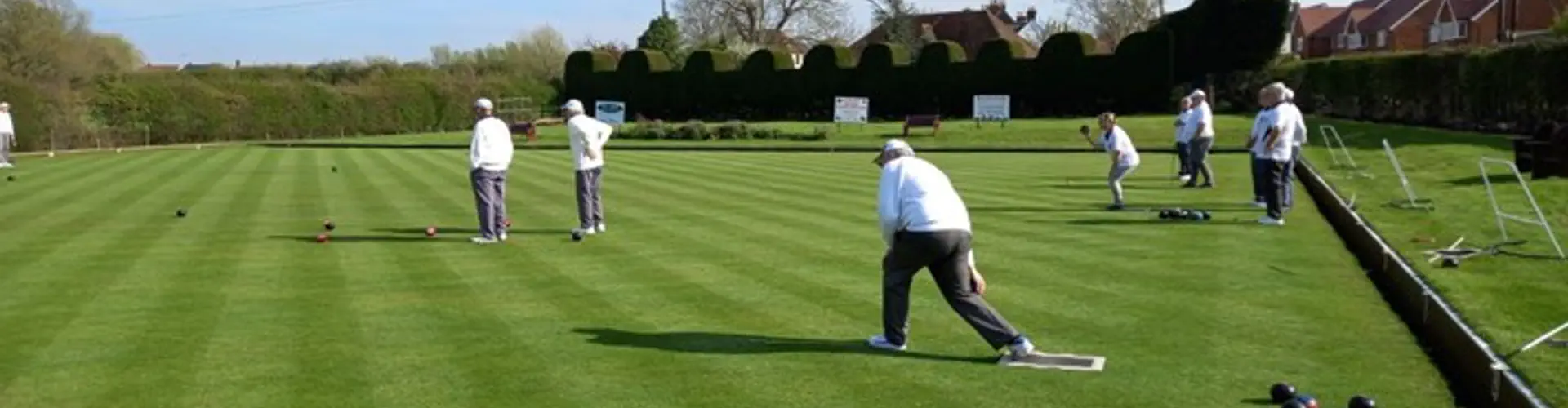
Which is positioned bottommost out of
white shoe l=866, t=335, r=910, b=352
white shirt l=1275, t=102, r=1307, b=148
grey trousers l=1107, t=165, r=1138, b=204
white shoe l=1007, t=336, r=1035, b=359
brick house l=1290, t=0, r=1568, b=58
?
white shoe l=866, t=335, r=910, b=352

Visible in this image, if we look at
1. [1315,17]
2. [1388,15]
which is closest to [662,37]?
[1388,15]

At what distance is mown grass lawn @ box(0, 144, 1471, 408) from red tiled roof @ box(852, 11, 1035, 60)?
233 feet

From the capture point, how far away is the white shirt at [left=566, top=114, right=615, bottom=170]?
49.9ft

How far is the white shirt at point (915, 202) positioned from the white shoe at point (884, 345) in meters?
0.79

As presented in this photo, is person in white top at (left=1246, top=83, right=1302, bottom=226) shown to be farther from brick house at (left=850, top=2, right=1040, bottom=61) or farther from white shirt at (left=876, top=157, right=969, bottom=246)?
brick house at (left=850, top=2, right=1040, bottom=61)

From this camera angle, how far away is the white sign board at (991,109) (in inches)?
1905

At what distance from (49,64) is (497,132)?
5101cm

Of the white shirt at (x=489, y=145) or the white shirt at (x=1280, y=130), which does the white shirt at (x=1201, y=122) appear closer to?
the white shirt at (x=1280, y=130)

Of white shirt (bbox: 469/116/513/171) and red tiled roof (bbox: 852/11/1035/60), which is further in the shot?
red tiled roof (bbox: 852/11/1035/60)

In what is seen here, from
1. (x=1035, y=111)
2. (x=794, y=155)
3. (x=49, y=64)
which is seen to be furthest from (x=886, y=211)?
(x=49, y=64)

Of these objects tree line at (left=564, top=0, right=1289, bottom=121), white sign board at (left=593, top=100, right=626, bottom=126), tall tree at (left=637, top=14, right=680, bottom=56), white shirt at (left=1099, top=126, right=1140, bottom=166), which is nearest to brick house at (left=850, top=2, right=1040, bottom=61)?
tall tree at (left=637, top=14, right=680, bottom=56)

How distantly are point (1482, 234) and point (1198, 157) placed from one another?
301 inches

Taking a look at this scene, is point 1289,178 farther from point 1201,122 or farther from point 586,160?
point 586,160

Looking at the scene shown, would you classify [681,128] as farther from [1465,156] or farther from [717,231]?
[717,231]
